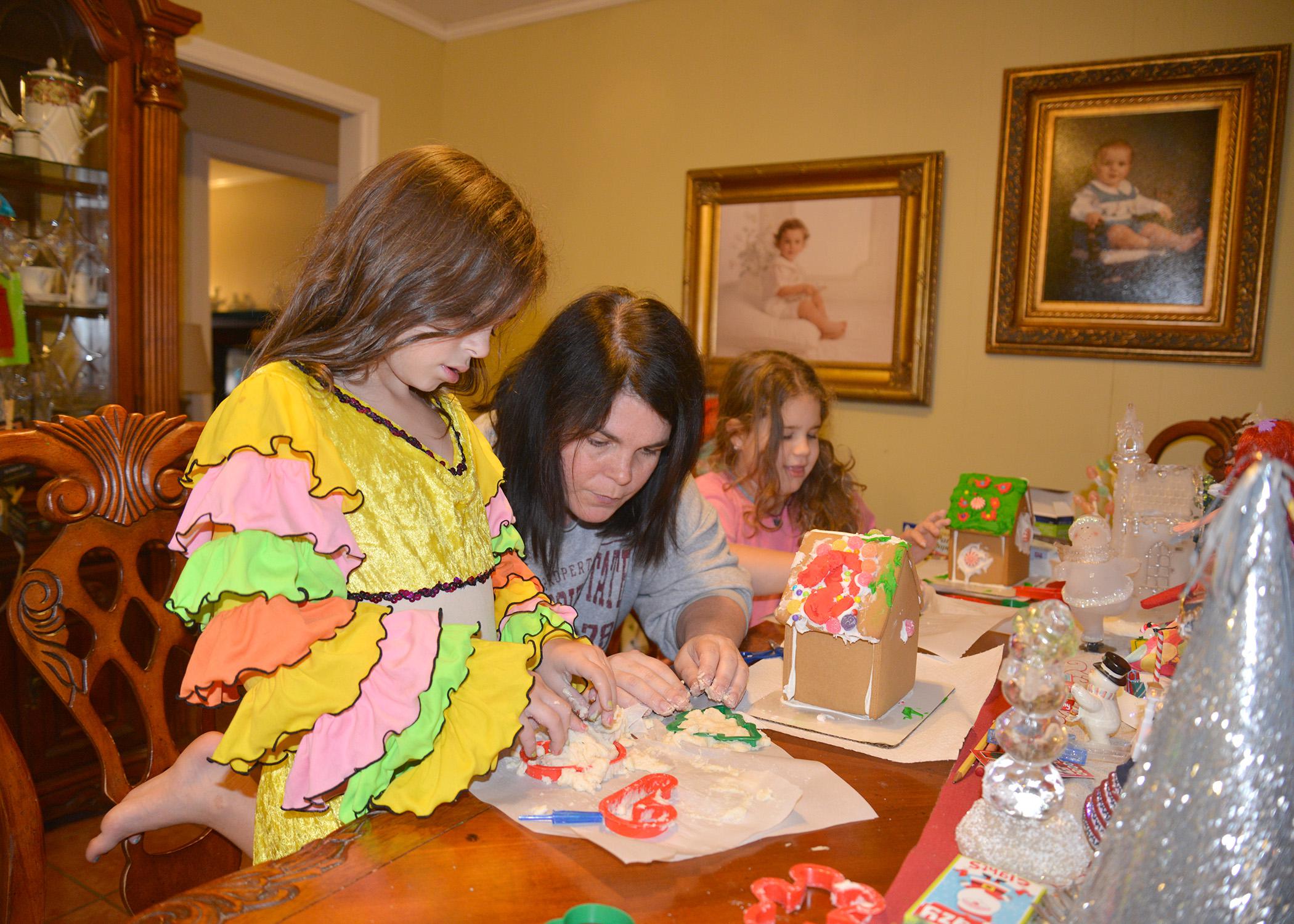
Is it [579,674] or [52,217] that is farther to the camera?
[52,217]

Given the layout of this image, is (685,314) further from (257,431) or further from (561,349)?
(257,431)

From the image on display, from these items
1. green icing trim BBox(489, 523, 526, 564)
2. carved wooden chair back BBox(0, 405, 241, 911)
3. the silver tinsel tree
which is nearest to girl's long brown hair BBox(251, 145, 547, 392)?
carved wooden chair back BBox(0, 405, 241, 911)

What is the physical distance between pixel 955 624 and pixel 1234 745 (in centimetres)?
105

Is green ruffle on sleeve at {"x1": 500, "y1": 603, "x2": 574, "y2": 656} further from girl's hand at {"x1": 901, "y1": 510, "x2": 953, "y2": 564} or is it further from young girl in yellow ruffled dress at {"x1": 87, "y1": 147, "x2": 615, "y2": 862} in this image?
girl's hand at {"x1": 901, "y1": 510, "x2": 953, "y2": 564}

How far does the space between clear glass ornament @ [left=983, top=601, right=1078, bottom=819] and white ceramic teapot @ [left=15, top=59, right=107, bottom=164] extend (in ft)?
8.98

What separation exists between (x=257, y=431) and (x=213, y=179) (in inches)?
298

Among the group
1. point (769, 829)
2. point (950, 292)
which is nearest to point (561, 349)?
point (769, 829)

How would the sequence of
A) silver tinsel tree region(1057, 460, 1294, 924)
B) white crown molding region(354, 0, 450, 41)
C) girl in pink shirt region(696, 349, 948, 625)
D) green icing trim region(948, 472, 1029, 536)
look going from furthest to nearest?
1. white crown molding region(354, 0, 450, 41)
2. girl in pink shirt region(696, 349, 948, 625)
3. green icing trim region(948, 472, 1029, 536)
4. silver tinsel tree region(1057, 460, 1294, 924)

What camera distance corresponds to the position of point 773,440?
2184 millimetres

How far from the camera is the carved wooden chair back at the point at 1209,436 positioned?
2.43 m

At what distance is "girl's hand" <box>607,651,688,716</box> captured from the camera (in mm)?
1069

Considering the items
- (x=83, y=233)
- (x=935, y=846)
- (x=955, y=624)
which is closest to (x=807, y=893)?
(x=935, y=846)

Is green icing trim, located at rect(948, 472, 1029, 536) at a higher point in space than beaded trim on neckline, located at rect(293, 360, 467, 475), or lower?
lower

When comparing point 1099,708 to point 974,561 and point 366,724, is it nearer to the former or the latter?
point 366,724
